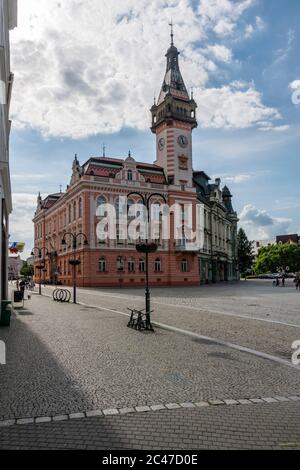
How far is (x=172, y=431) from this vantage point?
4.95m

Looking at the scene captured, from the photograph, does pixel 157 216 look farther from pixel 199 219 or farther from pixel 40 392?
pixel 40 392

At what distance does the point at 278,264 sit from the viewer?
11038 cm

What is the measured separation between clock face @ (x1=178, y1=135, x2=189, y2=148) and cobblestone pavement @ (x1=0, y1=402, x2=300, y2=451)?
5452 centimetres

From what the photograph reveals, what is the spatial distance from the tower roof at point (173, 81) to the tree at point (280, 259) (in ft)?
209

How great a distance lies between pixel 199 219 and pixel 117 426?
57760mm

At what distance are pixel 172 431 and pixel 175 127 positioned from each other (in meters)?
55.4

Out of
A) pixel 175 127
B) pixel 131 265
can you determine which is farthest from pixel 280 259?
pixel 131 265

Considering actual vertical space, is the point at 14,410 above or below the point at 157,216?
below

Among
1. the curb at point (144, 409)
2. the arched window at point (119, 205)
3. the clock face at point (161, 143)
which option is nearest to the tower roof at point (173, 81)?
the clock face at point (161, 143)

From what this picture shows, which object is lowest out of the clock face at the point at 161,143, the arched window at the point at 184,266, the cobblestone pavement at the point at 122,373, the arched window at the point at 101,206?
the cobblestone pavement at the point at 122,373

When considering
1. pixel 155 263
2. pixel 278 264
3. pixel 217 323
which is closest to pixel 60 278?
pixel 155 263

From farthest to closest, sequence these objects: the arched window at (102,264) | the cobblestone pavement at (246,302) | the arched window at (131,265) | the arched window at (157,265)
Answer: the arched window at (157,265) → the arched window at (131,265) → the arched window at (102,264) → the cobblestone pavement at (246,302)

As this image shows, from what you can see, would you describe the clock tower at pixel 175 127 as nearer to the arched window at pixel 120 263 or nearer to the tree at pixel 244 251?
the arched window at pixel 120 263

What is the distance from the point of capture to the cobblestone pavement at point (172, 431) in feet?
15.0
